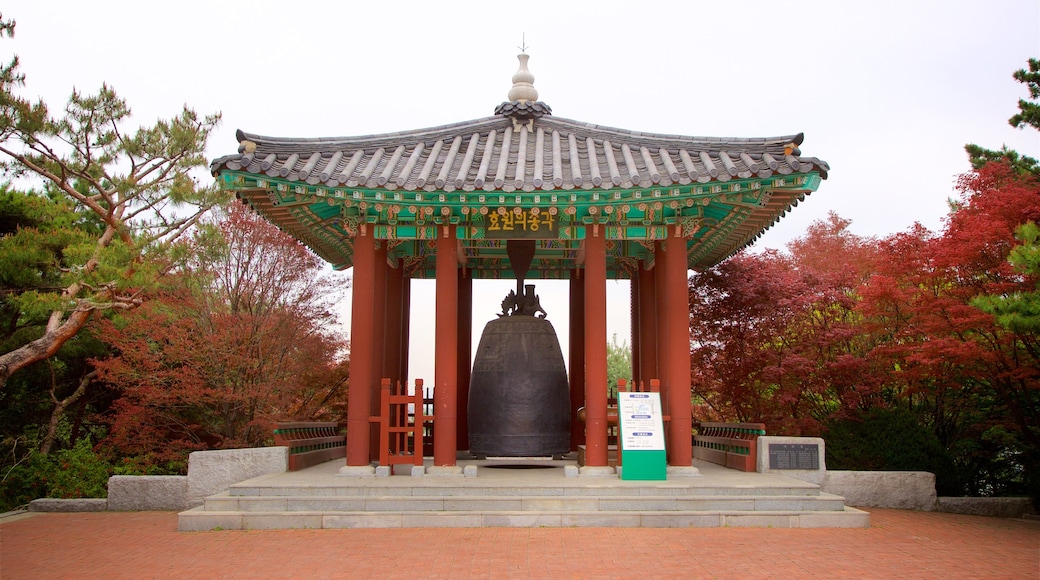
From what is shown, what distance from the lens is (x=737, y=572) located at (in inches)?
269

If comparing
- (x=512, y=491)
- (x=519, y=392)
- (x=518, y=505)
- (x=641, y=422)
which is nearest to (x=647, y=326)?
(x=519, y=392)

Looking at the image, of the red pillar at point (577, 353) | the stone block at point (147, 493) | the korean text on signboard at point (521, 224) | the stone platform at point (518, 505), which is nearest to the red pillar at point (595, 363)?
the stone platform at point (518, 505)

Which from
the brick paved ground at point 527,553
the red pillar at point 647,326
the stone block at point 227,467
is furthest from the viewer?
the red pillar at point 647,326

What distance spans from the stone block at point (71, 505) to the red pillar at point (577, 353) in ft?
25.8

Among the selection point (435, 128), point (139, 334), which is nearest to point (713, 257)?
point (435, 128)

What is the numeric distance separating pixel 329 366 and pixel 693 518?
31.2 ft

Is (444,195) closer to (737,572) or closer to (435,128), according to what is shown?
A: (435,128)

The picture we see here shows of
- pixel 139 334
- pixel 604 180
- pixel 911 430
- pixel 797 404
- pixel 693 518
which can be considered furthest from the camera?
pixel 797 404

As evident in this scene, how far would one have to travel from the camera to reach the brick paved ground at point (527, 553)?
22.8 feet

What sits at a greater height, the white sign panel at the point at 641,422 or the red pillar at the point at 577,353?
the red pillar at the point at 577,353

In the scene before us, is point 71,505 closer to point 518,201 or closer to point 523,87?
point 518,201

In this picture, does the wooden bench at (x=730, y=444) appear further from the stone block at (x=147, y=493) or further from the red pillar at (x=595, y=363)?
the stone block at (x=147, y=493)

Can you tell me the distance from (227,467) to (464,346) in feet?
16.9

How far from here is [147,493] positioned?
11.7 meters
